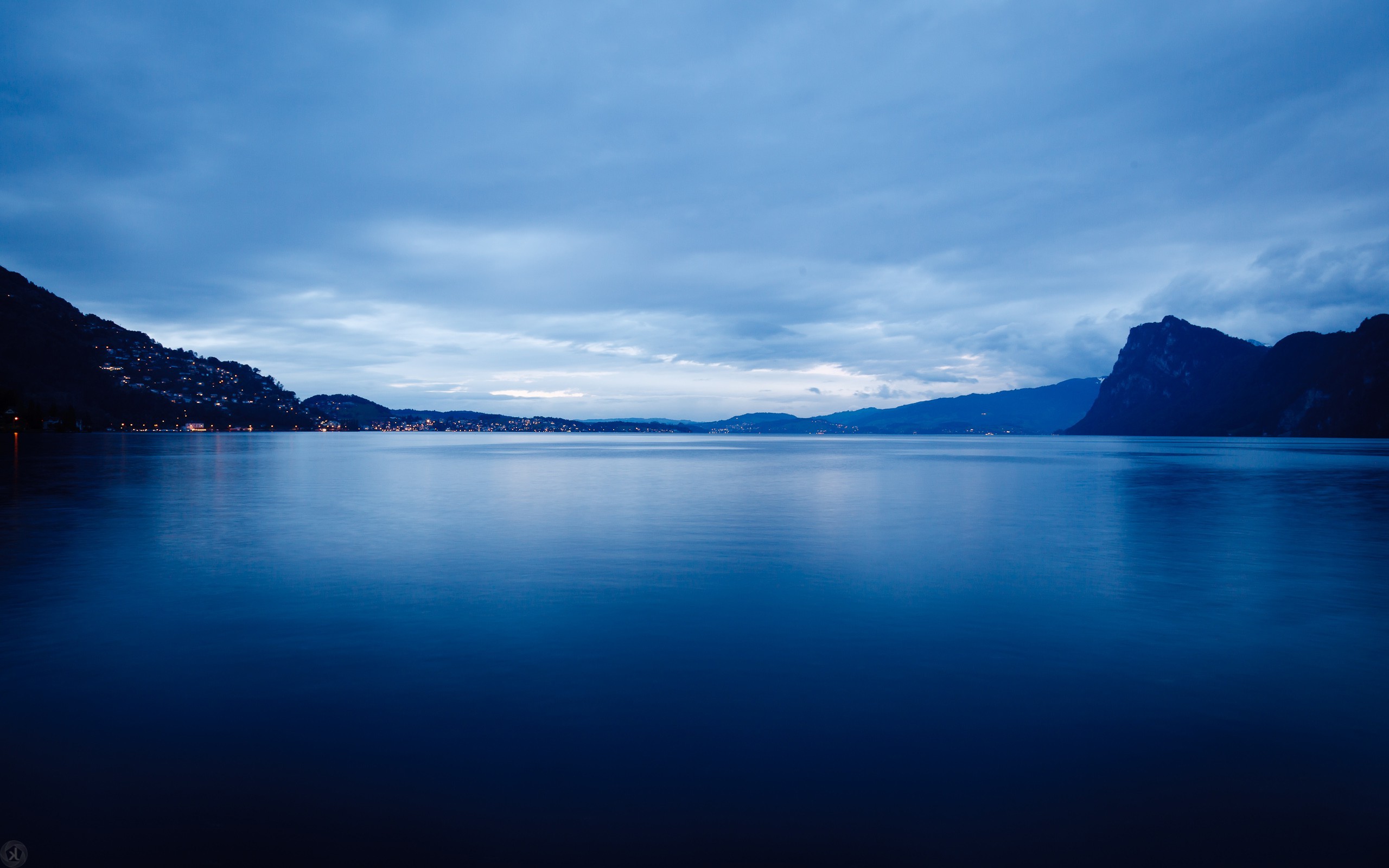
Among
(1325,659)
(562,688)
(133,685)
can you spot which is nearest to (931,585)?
(1325,659)

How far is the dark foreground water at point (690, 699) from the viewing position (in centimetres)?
547

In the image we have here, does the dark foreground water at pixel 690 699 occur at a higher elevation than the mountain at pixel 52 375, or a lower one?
lower

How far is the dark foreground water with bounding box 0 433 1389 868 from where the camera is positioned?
547cm

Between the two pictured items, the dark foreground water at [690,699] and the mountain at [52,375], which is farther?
the mountain at [52,375]

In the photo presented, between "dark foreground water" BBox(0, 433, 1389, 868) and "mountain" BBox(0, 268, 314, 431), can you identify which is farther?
"mountain" BBox(0, 268, 314, 431)

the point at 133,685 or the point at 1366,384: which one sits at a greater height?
the point at 1366,384

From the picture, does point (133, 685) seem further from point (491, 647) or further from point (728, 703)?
point (728, 703)

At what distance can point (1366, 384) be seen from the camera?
199875mm

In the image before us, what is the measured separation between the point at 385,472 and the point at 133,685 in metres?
46.4

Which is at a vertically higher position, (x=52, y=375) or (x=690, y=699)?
(x=52, y=375)

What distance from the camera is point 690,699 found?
27.0 feet

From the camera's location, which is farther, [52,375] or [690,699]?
[52,375]

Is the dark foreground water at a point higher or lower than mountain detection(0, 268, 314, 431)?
lower

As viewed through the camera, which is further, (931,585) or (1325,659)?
(931,585)
